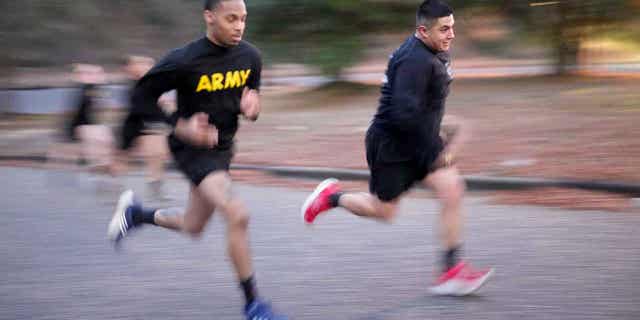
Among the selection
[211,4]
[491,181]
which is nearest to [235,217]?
[211,4]

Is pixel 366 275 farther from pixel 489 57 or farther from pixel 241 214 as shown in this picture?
pixel 489 57

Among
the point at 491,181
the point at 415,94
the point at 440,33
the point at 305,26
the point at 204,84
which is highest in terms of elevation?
the point at 440,33

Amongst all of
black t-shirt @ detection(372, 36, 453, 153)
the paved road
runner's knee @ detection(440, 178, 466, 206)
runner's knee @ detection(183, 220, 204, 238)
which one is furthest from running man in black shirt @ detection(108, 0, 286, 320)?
runner's knee @ detection(440, 178, 466, 206)

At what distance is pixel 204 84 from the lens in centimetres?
467

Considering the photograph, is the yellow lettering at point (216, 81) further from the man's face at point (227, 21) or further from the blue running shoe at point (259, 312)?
the blue running shoe at point (259, 312)

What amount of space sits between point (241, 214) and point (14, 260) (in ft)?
8.92

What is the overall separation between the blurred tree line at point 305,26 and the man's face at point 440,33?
11.1 meters

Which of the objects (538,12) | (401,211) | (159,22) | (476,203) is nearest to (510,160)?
(476,203)

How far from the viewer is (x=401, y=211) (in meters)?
8.28

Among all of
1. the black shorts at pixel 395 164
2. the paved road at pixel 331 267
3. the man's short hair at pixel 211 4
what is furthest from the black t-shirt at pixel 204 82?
the paved road at pixel 331 267

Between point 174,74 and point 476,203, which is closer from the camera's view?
point 174,74

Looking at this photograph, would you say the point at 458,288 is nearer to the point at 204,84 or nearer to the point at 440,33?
the point at 440,33

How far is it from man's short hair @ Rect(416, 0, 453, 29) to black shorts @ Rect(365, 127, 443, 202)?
718mm

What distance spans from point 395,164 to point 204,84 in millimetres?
1341
